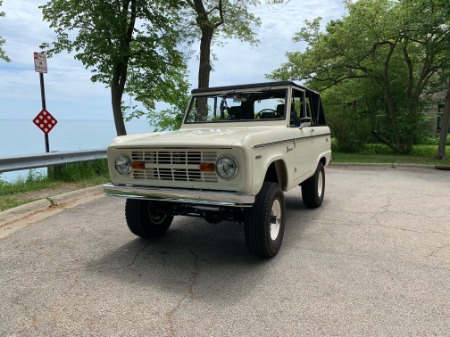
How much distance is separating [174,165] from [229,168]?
614mm

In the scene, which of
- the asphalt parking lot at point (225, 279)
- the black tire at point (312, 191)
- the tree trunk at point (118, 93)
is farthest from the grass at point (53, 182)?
the tree trunk at point (118, 93)

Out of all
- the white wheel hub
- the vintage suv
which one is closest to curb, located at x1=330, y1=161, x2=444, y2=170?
the vintage suv

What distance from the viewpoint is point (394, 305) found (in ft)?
9.45

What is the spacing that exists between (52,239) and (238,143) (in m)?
2.85

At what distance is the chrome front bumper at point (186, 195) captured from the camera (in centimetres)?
329

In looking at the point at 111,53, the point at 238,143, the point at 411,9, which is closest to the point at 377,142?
the point at 411,9

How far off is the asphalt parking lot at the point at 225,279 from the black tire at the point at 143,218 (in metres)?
0.15

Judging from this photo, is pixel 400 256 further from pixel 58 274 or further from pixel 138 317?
pixel 58 274

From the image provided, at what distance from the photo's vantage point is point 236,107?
5215mm

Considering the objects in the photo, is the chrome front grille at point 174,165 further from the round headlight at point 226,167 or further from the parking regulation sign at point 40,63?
the parking regulation sign at point 40,63

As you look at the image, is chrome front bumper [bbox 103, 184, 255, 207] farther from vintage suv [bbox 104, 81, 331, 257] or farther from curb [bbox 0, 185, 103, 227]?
curb [bbox 0, 185, 103, 227]

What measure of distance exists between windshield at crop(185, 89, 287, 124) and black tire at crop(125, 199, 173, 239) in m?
1.63

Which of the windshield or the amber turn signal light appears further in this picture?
the windshield

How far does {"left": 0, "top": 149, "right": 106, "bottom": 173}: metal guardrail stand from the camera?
6.28 meters
